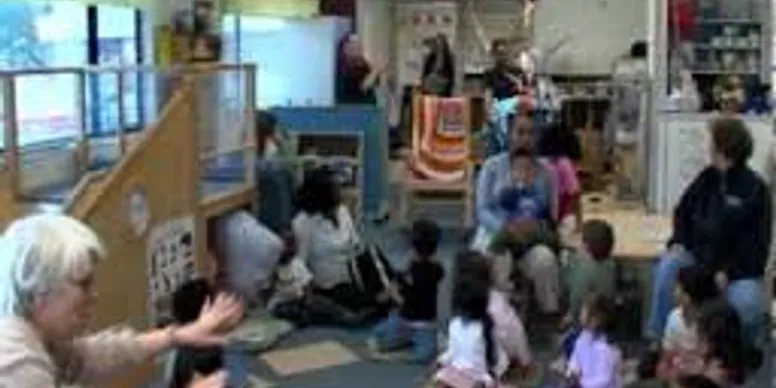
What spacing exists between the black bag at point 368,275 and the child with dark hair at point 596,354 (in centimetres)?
216

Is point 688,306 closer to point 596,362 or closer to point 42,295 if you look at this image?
point 596,362

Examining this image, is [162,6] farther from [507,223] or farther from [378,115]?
[507,223]

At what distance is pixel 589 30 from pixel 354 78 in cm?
361

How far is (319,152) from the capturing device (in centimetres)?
971

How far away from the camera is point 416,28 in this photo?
15.9 metres

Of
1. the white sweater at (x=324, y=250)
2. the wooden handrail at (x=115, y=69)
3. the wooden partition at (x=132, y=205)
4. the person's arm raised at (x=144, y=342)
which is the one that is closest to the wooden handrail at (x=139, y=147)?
the wooden partition at (x=132, y=205)

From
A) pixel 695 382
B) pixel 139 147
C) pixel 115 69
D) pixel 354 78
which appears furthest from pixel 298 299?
pixel 354 78

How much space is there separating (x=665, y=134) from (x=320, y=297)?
360 centimetres

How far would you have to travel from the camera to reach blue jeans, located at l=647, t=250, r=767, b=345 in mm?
5223

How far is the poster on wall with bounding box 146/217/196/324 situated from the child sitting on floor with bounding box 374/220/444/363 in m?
1.02

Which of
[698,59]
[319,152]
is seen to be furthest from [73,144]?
[698,59]

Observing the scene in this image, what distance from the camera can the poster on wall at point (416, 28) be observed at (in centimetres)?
1564

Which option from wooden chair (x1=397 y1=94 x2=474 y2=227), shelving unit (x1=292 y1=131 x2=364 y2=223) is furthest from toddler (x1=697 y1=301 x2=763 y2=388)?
shelving unit (x1=292 y1=131 x2=364 y2=223)

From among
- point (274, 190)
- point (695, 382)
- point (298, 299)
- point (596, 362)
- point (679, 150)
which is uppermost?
point (679, 150)
